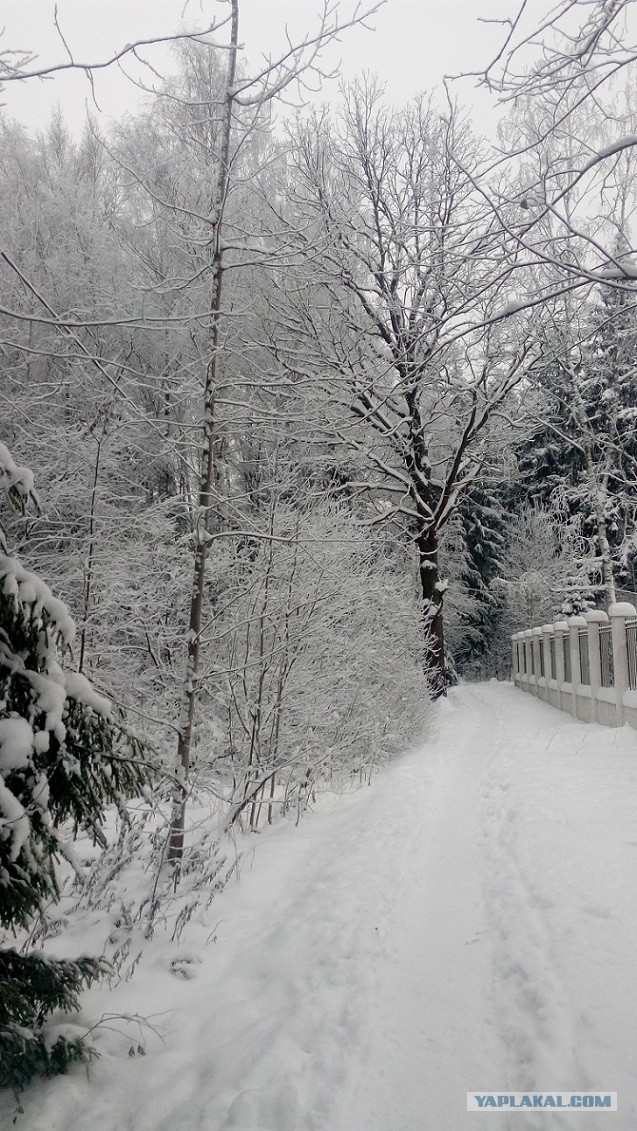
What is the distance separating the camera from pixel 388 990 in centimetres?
362

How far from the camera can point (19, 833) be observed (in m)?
2.35

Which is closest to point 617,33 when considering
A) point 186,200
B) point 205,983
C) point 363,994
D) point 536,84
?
point 536,84

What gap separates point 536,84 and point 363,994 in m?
4.67

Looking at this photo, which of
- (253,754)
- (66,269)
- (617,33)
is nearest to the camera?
(617,33)

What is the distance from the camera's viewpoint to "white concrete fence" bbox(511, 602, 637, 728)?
1136 centimetres

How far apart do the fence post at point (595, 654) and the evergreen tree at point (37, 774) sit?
1176cm

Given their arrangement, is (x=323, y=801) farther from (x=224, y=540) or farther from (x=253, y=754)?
(x=224, y=540)

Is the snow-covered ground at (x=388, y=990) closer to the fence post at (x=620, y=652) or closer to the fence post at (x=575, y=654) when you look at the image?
the fence post at (x=620, y=652)

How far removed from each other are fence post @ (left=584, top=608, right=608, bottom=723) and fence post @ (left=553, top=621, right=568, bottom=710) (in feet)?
12.2

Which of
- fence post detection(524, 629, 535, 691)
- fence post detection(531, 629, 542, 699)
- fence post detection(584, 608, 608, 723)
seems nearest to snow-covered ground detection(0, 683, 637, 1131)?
fence post detection(584, 608, 608, 723)

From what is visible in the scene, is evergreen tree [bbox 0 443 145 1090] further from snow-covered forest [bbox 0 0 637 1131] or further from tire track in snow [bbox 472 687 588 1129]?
tire track in snow [bbox 472 687 588 1129]

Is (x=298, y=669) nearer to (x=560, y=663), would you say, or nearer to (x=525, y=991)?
(x=525, y=991)

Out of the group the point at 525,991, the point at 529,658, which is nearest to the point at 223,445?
the point at 525,991

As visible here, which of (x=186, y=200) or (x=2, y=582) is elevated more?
(x=186, y=200)
